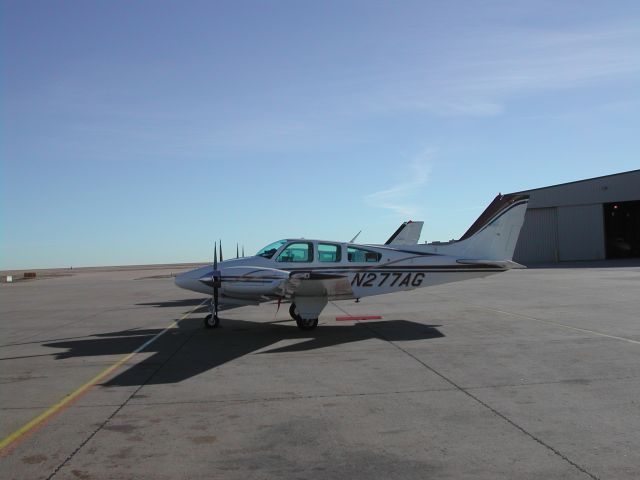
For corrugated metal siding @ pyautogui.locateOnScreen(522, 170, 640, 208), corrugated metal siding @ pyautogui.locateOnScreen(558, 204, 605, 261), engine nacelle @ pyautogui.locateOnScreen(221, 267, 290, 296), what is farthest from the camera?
corrugated metal siding @ pyautogui.locateOnScreen(558, 204, 605, 261)

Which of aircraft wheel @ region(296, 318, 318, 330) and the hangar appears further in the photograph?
the hangar

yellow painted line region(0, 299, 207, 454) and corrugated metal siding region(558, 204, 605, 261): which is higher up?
corrugated metal siding region(558, 204, 605, 261)

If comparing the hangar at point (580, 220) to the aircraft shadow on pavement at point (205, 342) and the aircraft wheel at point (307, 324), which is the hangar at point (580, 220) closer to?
the aircraft shadow on pavement at point (205, 342)

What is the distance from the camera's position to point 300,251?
14375 mm

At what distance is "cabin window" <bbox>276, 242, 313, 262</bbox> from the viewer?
14297 mm

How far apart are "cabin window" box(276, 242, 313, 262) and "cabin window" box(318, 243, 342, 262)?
0.27 metres

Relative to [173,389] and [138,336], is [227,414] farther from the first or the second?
[138,336]

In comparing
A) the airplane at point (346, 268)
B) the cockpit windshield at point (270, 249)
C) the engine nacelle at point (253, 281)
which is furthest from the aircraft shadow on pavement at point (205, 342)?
the cockpit windshield at point (270, 249)

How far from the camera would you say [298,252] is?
1436cm

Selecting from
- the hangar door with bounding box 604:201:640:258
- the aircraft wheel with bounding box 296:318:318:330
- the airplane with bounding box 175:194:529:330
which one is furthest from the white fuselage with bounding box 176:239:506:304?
the hangar door with bounding box 604:201:640:258

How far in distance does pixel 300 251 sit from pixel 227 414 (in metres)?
8.04

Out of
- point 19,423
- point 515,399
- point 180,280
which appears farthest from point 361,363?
point 180,280

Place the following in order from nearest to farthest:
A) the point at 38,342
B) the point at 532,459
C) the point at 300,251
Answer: the point at 532,459 → the point at 38,342 → the point at 300,251

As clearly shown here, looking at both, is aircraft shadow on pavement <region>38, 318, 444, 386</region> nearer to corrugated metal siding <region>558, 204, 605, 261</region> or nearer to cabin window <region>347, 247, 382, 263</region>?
cabin window <region>347, 247, 382, 263</region>
